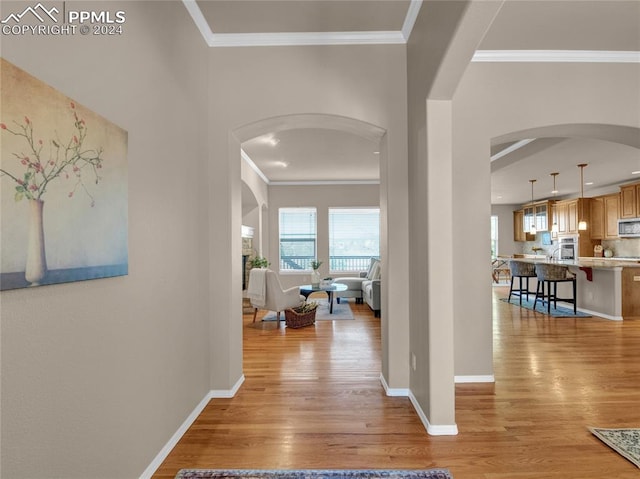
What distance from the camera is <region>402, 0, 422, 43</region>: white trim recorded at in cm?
253

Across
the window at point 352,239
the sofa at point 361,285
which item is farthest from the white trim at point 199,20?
the window at point 352,239

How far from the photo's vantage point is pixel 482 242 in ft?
10.5

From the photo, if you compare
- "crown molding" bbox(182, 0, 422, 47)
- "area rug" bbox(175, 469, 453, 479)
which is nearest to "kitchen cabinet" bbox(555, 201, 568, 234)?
"crown molding" bbox(182, 0, 422, 47)

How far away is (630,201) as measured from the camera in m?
7.71

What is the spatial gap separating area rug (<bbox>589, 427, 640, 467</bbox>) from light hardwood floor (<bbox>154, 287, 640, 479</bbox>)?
5cm

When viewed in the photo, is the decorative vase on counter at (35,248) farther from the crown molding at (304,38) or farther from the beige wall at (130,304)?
the crown molding at (304,38)

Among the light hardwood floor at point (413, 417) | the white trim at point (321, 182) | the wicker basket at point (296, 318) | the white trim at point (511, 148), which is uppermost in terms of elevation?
the white trim at point (321, 182)

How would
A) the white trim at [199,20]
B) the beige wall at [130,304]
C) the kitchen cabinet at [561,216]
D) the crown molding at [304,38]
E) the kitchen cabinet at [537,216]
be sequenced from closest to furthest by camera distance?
the beige wall at [130,304] → the white trim at [199,20] → the crown molding at [304,38] → the kitchen cabinet at [561,216] → the kitchen cabinet at [537,216]

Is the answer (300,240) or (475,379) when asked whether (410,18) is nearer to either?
(475,379)

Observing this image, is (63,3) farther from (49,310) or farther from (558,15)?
(558,15)

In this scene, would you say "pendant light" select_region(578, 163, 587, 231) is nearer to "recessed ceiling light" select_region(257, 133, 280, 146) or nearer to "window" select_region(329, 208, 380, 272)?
"window" select_region(329, 208, 380, 272)

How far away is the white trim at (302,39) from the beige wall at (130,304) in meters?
0.28

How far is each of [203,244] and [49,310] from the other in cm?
160

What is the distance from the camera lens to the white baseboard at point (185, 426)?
1.95 meters
